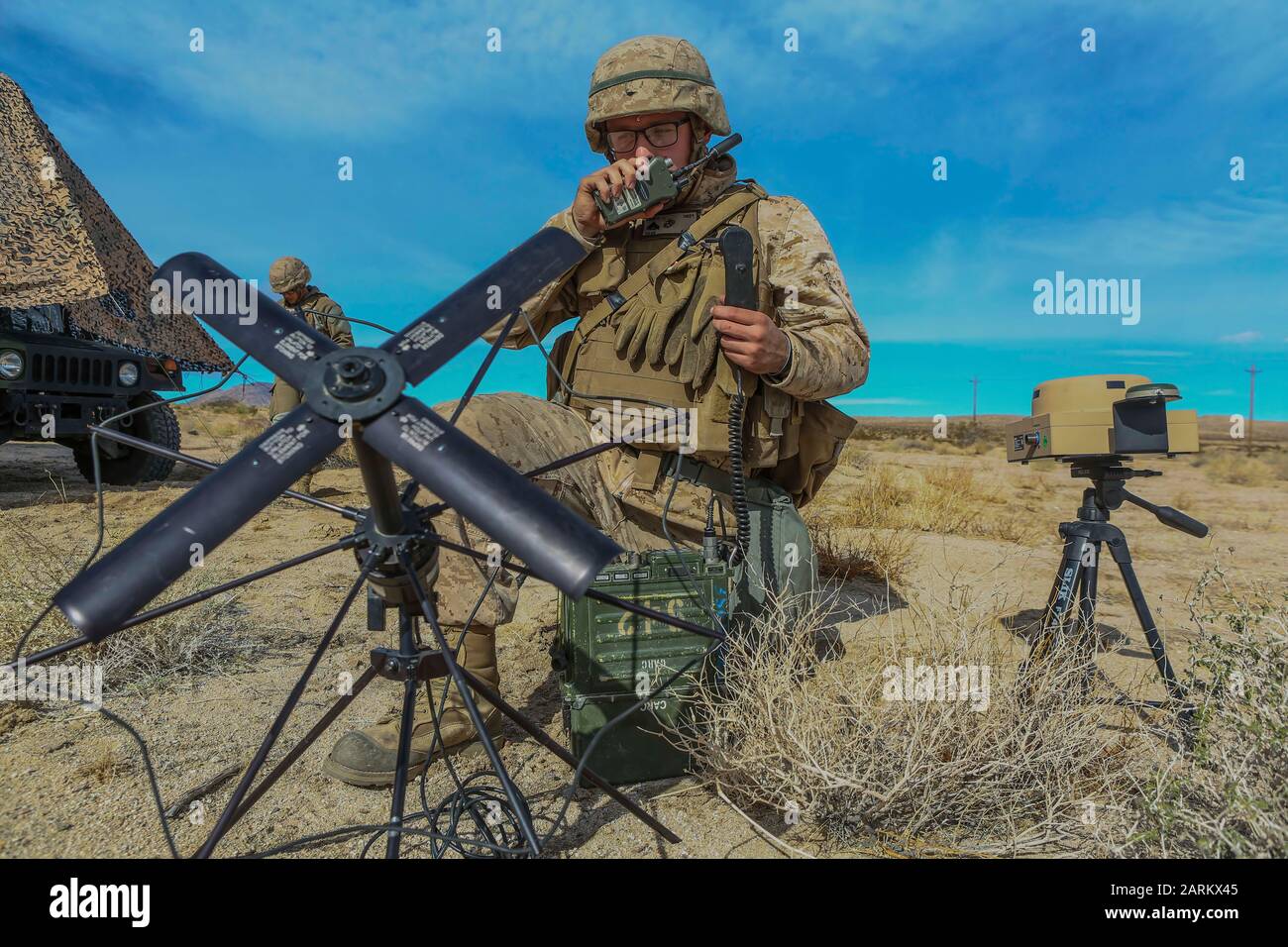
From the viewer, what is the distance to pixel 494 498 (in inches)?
50.4

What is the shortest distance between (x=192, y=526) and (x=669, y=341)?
2.34 metres

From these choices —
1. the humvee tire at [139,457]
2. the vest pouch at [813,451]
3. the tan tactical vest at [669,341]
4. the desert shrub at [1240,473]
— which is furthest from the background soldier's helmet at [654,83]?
the desert shrub at [1240,473]

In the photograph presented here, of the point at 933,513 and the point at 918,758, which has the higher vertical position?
the point at 933,513

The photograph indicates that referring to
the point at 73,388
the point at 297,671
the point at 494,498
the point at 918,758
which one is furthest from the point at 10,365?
the point at 918,758

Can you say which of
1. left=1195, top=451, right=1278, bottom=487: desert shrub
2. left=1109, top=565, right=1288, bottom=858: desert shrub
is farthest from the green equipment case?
left=1195, top=451, right=1278, bottom=487: desert shrub

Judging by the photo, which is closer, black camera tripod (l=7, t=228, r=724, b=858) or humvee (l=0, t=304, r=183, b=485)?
black camera tripod (l=7, t=228, r=724, b=858)

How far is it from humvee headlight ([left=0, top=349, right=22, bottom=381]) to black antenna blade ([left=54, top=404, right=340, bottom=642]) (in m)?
7.89

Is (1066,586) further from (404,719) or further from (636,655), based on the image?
(404,719)

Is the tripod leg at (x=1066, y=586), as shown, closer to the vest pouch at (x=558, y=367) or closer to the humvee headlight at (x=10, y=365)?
the vest pouch at (x=558, y=367)

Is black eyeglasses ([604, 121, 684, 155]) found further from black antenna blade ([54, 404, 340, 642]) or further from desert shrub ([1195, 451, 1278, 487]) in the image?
desert shrub ([1195, 451, 1278, 487])

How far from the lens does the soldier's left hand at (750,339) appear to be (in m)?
2.89

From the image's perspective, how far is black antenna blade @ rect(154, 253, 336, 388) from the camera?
1.52 m

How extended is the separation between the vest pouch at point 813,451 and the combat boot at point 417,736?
5.24ft

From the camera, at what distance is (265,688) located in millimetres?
3434
